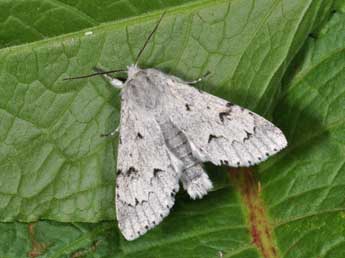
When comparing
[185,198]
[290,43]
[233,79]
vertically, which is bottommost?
[185,198]

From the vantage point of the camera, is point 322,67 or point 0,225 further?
point 0,225

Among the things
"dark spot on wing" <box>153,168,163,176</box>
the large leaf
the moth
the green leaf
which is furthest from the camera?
"dark spot on wing" <box>153,168,163,176</box>

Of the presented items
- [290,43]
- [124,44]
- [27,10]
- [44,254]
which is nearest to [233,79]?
[290,43]

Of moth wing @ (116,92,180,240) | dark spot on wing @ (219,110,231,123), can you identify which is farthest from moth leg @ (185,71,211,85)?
moth wing @ (116,92,180,240)

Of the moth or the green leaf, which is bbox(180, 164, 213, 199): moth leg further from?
the green leaf

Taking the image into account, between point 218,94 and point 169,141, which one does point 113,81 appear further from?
point 218,94

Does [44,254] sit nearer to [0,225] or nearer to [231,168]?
[0,225]
